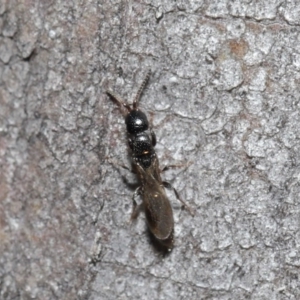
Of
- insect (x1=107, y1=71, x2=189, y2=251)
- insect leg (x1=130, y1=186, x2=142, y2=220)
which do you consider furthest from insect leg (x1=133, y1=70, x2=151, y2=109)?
insect leg (x1=130, y1=186, x2=142, y2=220)

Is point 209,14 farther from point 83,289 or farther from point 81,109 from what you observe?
point 83,289

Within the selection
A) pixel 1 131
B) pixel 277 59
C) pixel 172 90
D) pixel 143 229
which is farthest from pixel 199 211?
pixel 1 131

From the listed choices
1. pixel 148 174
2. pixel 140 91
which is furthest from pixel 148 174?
pixel 140 91

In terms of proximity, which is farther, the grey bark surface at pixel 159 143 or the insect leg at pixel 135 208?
the insect leg at pixel 135 208

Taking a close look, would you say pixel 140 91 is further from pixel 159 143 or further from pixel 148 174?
pixel 148 174

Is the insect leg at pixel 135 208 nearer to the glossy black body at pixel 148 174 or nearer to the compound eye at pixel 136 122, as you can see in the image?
the glossy black body at pixel 148 174

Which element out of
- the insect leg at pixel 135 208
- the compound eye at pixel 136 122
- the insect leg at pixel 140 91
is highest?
the insect leg at pixel 140 91

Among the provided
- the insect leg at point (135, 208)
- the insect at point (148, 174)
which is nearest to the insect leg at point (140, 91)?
the insect at point (148, 174)

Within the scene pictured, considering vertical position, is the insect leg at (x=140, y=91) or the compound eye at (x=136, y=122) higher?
the insect leg at (x=140, y=91)
